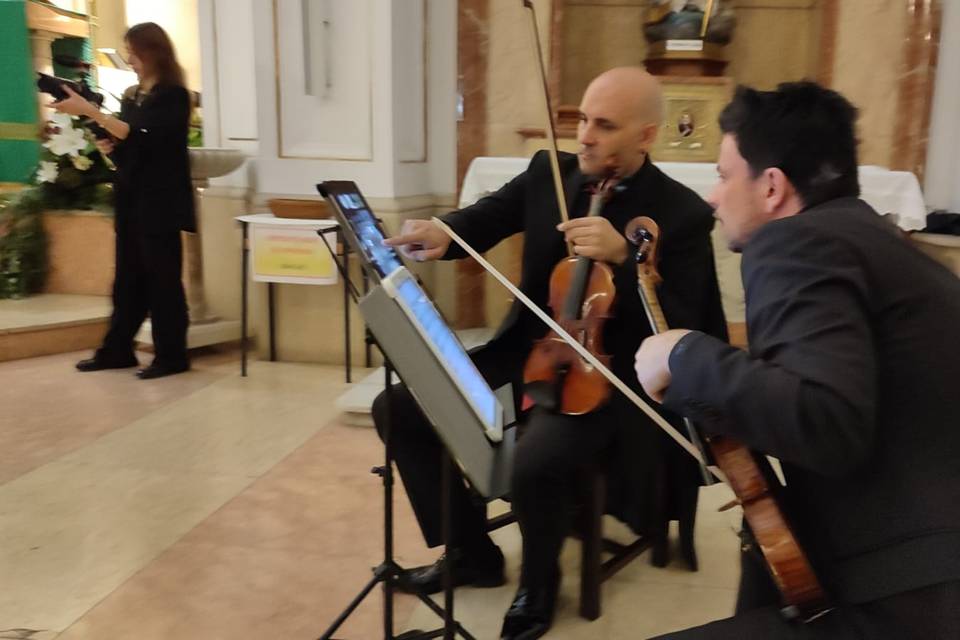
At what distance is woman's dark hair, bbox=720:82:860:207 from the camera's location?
3.57ft

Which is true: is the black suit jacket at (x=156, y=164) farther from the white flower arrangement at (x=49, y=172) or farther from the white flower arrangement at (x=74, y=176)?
the white flower arrangement at (x=49, y=172)

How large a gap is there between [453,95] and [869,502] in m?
3.60

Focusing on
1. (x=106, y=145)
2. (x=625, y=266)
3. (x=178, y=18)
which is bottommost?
(x=625, y=266)

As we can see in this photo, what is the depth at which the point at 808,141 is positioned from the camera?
3.57 feet

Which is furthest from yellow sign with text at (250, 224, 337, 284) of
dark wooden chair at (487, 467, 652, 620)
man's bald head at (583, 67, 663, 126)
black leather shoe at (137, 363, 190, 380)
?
dark wooden chair at (487, 467, 652, 620)

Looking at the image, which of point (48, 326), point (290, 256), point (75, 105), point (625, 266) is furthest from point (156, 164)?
point (625, 266)

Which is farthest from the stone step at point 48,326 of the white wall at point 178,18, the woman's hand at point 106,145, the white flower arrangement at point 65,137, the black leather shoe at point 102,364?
the white wall at point 178,18

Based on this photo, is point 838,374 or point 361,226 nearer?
point 838,374

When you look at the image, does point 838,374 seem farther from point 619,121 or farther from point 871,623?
point 619,121

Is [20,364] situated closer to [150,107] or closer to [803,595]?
[150,107]

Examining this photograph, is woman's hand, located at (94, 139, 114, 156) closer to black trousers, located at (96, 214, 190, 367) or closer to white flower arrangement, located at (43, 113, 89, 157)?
black trousers, located at (96, 214, 190, 367)

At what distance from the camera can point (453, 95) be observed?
434 cm

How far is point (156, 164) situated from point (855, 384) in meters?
3.29

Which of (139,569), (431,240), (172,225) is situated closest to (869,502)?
(431,240)
